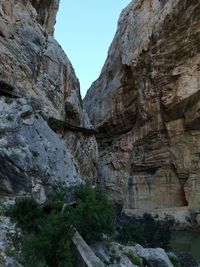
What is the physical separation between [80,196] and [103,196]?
2.75 ft

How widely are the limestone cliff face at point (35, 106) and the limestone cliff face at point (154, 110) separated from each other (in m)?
13.7

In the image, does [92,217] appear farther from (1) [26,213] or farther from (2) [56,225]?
(2) [56,225]

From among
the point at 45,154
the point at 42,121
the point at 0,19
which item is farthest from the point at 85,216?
the point at 0,19

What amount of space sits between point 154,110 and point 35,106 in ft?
96.8

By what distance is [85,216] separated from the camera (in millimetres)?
12609

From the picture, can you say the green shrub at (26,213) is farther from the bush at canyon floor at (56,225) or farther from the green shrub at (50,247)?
the green shrub at (50,247)

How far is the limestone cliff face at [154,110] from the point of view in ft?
152

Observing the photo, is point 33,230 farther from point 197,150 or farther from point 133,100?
point 133,100

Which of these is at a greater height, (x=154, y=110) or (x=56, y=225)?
(x=154, y=110)

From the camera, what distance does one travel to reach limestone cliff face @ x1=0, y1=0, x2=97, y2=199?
692 inches

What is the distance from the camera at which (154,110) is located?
4959cm

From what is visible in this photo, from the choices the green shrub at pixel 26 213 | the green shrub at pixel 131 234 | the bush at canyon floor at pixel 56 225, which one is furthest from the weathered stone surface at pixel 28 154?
the green shrub at pixel 26 213

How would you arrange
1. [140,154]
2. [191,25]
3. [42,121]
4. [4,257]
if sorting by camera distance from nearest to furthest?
[4,257] → [42,121] → [191,25] → [140,154]

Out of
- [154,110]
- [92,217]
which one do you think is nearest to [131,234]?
[92,217]
